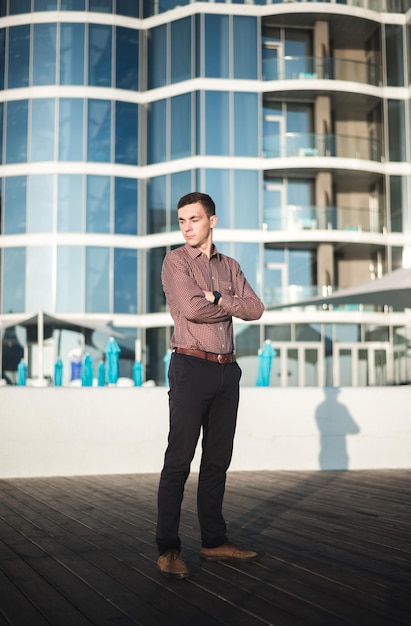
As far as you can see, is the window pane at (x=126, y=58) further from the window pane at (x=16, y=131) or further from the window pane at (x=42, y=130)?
the window pane at (x=16, y=131)

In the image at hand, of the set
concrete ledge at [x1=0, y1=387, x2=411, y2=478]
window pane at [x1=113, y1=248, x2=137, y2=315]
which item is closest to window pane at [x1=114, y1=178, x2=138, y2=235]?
window pane at [x1=113, y1=248, x2=137, y2=315]

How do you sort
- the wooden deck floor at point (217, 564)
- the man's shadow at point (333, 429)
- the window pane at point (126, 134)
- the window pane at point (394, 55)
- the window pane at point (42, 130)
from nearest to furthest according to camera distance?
the wooden deck floor at point (217, 564), the man's shadow at point (333, 429), the window pane at point (42, 130), the window pane at point (126, 134), the window pane at point (394, 55)

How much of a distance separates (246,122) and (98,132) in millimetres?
5200

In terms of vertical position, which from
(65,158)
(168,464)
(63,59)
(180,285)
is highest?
(63,59)

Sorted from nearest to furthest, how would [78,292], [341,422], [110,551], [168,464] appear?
[168,464] → [110,551] → [341,422] → [78,292]

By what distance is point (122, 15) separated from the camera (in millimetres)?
29875

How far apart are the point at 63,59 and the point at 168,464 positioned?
2757cm

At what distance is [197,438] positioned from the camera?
4.09 meters

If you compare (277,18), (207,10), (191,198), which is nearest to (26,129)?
(207,10)

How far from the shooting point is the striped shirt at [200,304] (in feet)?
13.2

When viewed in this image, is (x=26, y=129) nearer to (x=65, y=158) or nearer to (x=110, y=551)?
(x=65, y=158)

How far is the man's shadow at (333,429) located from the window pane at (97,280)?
1926cm

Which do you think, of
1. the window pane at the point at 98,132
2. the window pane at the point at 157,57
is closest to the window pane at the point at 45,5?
the window pane at the point at 157,57

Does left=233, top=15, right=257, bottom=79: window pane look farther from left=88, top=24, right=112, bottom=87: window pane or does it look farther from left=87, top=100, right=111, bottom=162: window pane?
left=87, top=100, right=111, bottom=162: window pane
